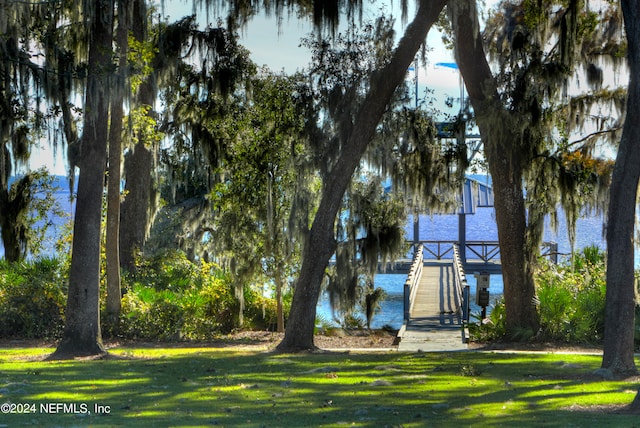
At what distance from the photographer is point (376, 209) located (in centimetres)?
1789

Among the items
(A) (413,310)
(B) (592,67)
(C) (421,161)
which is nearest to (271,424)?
(C) (421,161)

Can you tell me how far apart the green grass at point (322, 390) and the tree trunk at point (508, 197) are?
127 inches

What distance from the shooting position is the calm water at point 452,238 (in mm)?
31578

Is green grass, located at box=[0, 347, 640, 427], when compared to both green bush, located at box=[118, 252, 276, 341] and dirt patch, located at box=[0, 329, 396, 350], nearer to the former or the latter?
dirt patch, located at box=[0, 329, 396, 350]

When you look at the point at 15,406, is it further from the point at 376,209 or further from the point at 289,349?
the point at 376,209

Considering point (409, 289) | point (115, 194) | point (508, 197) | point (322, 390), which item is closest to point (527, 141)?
point (508, 197)

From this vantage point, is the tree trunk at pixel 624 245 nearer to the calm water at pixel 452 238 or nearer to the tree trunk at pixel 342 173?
the tree trunk at pixel 342 173

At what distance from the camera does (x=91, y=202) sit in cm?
1230

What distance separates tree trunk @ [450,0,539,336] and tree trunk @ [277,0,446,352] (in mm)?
1823

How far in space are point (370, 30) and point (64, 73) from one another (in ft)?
18.8

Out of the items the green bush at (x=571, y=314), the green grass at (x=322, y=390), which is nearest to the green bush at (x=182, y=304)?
Result: the green grass at (x=322, y=390)

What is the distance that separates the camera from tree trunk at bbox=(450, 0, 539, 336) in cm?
1533

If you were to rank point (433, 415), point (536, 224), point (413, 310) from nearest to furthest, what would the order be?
point (433, 415)
point (536, 224)
point (413, 310)

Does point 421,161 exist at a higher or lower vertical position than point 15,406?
higher
